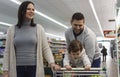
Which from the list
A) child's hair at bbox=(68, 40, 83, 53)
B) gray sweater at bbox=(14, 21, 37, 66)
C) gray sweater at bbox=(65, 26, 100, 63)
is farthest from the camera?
gray sweater at bbox=(65, 26, 100, 63)

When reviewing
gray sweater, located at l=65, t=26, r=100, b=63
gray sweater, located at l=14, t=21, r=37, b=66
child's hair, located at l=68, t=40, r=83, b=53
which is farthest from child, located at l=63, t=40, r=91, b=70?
gray sweater, located at l=14, t=21, r=37, b=66

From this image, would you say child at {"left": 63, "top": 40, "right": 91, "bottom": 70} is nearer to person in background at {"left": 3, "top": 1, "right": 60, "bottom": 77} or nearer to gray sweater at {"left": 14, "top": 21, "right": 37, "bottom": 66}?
person in background at {"left": 3, "top": 1, "right": 60, "bottom": 77}

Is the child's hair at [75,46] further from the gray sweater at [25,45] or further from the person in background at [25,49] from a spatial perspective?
the gray sweater at [25,45]

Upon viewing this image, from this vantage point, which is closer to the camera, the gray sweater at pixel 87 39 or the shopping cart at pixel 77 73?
the shopping cart at pixel 77 73

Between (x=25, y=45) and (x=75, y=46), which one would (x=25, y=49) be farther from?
(x=75, y=46)

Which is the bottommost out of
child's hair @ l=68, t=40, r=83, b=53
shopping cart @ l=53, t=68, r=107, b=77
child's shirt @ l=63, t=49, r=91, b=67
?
shopping cart @ l=53, t=68, r=107, b=77

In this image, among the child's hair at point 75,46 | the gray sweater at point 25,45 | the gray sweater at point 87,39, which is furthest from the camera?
the gray sweater at point 87,39

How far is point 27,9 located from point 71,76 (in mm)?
983

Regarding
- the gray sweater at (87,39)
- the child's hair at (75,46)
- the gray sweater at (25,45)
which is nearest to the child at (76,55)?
the child's hair at (75,46)

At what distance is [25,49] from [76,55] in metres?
0.65

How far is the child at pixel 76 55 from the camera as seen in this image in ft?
10.3

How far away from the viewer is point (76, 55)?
3.17 metres

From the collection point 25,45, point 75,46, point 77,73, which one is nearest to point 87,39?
point 75,46

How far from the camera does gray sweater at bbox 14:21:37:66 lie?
3.02 m
